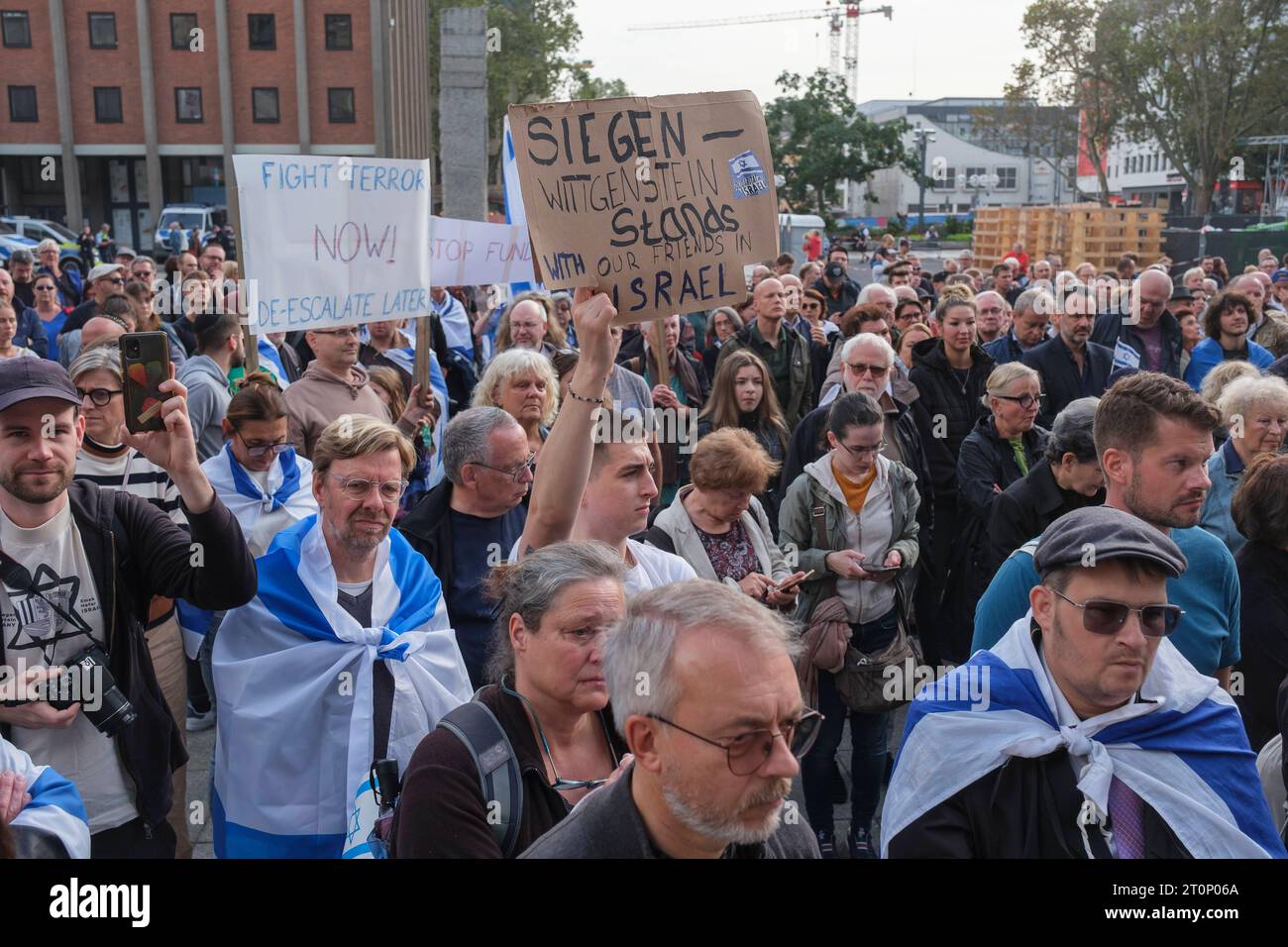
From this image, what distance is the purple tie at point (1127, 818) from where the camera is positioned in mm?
2467

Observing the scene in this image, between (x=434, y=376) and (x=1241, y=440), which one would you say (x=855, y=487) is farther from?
(x=434, y=376)

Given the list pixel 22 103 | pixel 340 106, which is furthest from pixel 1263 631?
pixel 22 103

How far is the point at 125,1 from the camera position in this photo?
4662cm

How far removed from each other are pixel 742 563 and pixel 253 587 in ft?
6.31

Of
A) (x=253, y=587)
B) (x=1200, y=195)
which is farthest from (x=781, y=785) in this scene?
(x=1200, y=195)

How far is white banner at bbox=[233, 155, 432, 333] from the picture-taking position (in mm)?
5746

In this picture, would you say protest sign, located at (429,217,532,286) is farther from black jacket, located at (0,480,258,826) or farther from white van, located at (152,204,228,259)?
white van, located at (152,204,228,259)

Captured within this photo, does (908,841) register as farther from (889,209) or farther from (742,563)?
(889,209)

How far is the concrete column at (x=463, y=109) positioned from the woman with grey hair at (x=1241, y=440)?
961 centimetres

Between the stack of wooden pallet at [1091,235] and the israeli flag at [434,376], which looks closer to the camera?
the israeli flag at [434,376]

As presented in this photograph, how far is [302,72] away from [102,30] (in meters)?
7.83

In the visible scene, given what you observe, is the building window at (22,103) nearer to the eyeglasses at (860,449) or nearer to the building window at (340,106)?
the building window at (340,106)

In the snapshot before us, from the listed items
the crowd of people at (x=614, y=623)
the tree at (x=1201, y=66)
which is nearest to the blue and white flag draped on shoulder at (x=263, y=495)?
the crowd of people at (x=614, y=623)

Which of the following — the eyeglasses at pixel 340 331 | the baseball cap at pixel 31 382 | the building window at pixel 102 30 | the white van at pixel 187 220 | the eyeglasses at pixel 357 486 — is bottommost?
the eyeglasses at pixel 357 486
